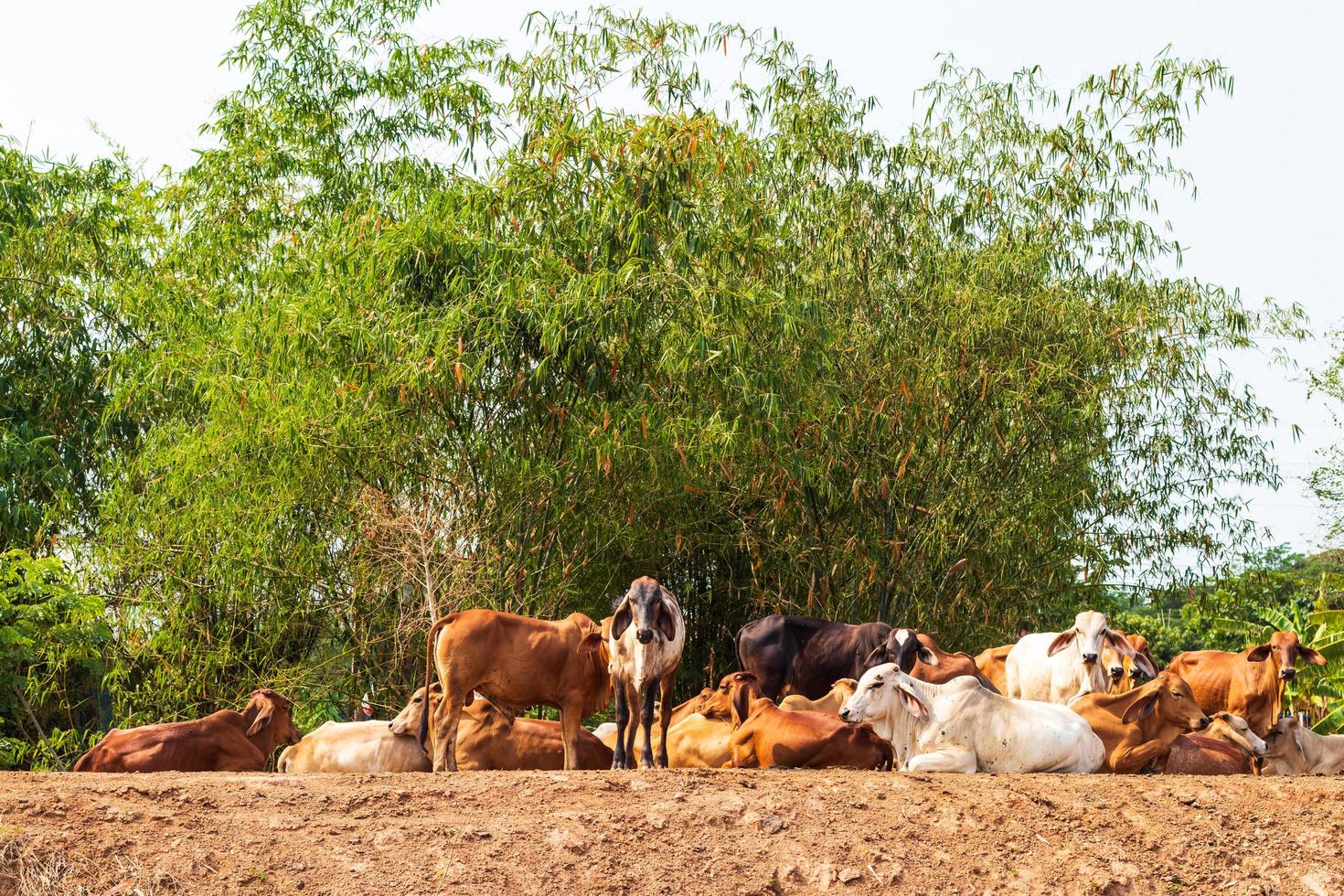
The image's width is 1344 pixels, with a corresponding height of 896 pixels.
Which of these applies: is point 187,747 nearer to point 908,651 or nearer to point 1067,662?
point 908,651

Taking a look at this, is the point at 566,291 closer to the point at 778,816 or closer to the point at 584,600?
the point at 584,600

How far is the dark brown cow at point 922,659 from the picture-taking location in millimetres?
8664

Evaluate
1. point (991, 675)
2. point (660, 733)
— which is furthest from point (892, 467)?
point (660, 733)

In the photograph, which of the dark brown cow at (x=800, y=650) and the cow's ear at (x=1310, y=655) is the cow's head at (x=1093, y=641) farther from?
the dark brown cow at (x=800, y=650)

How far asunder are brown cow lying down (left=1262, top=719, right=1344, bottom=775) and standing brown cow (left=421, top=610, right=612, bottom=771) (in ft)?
13.0

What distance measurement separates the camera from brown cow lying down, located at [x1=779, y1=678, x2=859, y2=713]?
27.8 ft

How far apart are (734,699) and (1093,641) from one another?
2.28 meters

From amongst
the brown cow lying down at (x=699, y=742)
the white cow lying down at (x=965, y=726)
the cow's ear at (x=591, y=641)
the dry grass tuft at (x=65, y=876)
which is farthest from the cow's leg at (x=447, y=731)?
the dry grass tuft at (x=65, y=876)

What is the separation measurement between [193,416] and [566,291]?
4.31m

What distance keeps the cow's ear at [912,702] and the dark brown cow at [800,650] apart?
2173mm

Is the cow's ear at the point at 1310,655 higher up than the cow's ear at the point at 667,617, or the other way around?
the cow's ear at the point at 667,617

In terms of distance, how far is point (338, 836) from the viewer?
5.68 meters

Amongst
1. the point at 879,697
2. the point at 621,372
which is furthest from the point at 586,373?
the point at 879,697

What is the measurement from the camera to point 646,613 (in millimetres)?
7348
